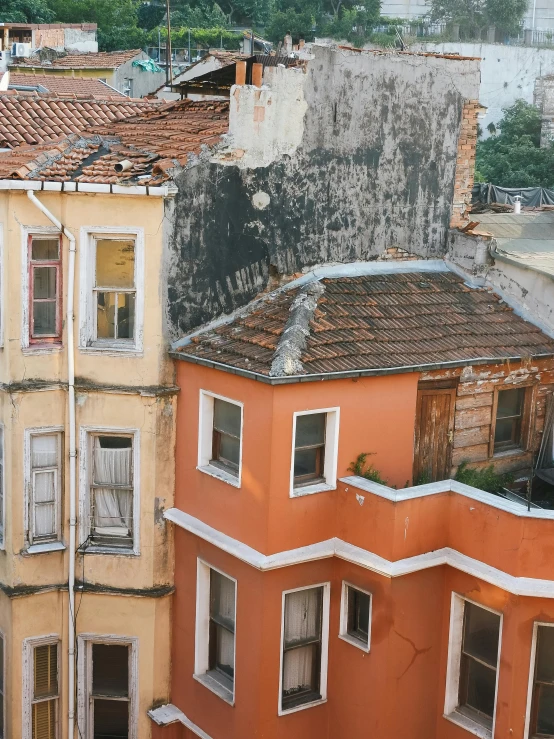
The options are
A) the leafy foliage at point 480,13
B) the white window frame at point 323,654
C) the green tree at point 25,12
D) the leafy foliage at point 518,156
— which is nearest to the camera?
the white window frame at point 323,654

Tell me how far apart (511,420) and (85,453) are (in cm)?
683

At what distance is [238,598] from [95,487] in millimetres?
2943

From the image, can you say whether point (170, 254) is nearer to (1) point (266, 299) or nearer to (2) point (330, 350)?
(1) point (266, 299)

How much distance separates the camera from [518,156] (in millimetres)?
45781

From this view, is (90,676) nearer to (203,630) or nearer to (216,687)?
(203,630)

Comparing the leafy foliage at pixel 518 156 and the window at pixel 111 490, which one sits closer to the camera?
the window at pixel 111 490

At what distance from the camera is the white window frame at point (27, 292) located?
14031 millimetres

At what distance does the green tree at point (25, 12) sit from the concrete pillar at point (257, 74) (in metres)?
42.6

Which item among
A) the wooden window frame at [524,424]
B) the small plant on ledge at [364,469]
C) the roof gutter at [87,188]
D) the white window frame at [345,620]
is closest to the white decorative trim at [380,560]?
the white window frame at [345,620]

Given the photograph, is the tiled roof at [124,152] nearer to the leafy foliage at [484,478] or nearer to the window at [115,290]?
the window at [115,290]

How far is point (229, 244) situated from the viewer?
578 inches

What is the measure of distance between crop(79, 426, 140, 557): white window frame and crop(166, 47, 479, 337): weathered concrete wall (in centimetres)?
183

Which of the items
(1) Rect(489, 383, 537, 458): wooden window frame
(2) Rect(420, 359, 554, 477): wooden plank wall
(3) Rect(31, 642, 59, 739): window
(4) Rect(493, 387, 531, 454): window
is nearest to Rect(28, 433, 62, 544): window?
(3) Rect(31, 642, 59, 739): window

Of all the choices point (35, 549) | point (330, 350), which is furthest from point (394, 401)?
point (35, 549)
